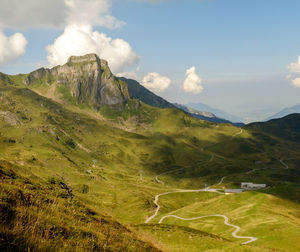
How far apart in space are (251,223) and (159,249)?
70677 mm

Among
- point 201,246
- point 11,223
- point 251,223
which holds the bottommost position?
point 251,223

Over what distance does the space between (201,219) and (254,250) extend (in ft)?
205

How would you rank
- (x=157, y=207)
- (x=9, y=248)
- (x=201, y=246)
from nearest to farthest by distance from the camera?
1. (x=9, y=248)
2. (x=201, y=246)
3. (x=157, y=207)

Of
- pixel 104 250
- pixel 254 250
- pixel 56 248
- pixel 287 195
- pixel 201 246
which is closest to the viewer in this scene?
pixel 56 248

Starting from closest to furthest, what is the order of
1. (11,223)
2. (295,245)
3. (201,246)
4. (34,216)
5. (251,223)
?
(11,223), (34,216), (201,246), (295,245), (251,223)

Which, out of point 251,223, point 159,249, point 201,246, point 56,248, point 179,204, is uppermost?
point 56,248

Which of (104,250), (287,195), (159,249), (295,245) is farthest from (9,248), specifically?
(287,195)

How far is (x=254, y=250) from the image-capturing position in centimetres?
4084

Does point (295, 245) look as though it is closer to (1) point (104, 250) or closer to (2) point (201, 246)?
(2) point (201, 246)

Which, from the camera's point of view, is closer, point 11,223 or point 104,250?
point 11,223

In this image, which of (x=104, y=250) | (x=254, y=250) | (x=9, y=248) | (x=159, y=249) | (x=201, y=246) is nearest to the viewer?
(x=9, y=248)

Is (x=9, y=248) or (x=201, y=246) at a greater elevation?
(x=9, y=248)

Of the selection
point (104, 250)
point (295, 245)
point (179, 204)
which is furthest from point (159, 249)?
point (179, 204)

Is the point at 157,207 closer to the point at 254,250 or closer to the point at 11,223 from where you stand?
the point at 254,250
